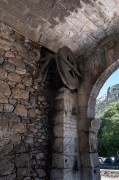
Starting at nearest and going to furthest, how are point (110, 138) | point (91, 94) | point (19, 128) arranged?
point (19, 128), point (91, 94), point (110, 138)

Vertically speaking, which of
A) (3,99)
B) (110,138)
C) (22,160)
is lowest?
(110,138)

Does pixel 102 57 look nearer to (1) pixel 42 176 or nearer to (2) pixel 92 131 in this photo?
(2) pixel 92 131

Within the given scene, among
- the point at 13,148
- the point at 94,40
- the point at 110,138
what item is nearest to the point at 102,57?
the point at 94,40

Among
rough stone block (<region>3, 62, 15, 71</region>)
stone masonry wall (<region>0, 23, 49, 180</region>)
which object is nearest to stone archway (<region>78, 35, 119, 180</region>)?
stone masonry wall (<region>0, 23, 49, 180</region>)

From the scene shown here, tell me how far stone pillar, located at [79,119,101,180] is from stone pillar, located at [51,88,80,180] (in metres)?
0.12

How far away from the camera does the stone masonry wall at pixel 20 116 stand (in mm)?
2271

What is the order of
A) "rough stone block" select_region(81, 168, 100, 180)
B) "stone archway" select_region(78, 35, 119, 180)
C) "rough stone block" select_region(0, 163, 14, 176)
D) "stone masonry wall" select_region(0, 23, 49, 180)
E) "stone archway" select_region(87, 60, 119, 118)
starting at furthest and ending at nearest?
"stone archway" select_region(87, 60, 119, 118) < "stone archway" select_region(78, 35, 119, 180) < "rough stone block" select_region(81, 168, 100, 180) < "stone masonry wall" select_region(0, 23, 49, 180) < "rough stone block" select_region(0, 163, 14, 176)

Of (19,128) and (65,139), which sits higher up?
(19,128)

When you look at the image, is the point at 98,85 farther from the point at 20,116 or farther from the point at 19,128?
the point at 19,128

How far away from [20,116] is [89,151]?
5.77 feet

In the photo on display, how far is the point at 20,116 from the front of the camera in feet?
8.39

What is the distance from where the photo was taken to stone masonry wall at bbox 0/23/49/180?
89.4 inches

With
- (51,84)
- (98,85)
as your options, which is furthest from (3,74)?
(98,85)

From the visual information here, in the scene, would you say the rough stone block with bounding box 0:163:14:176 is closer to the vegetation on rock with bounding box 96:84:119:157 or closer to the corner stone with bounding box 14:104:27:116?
the corner stone with bounding box 14:104:27:116
